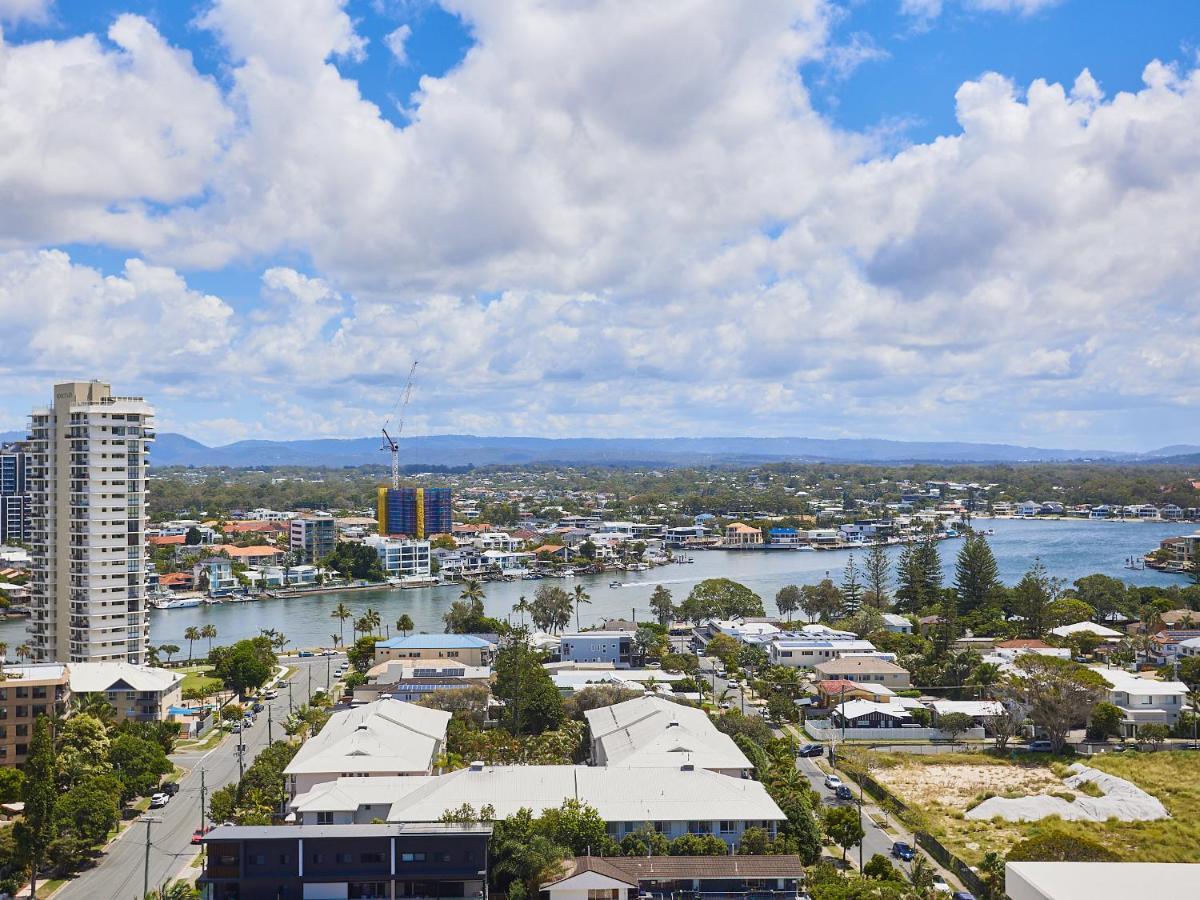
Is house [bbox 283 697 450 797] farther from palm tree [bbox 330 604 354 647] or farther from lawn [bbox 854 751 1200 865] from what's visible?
palm tree [bbox 330 604 354 647]

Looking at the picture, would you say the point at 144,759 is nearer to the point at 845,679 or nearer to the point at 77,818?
the point at 77,818

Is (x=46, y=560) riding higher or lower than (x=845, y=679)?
higher

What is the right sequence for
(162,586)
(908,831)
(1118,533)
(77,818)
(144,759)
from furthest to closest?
(1118,533) → (162,586) → (144,759) → (908,831) → (77,818)

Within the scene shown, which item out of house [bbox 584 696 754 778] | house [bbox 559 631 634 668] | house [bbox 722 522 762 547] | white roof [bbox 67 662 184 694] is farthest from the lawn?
house [bbox 722 522 762 547]

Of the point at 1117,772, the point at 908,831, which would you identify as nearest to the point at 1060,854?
the point at 908,831

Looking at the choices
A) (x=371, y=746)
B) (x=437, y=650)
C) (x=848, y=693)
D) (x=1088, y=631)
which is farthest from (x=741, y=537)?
(x=371, y=746)

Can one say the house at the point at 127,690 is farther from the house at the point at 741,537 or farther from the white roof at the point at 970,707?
the house at the point at 741,537

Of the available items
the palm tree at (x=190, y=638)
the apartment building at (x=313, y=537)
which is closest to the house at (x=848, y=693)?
the palm tree at (x=190, y=638)
